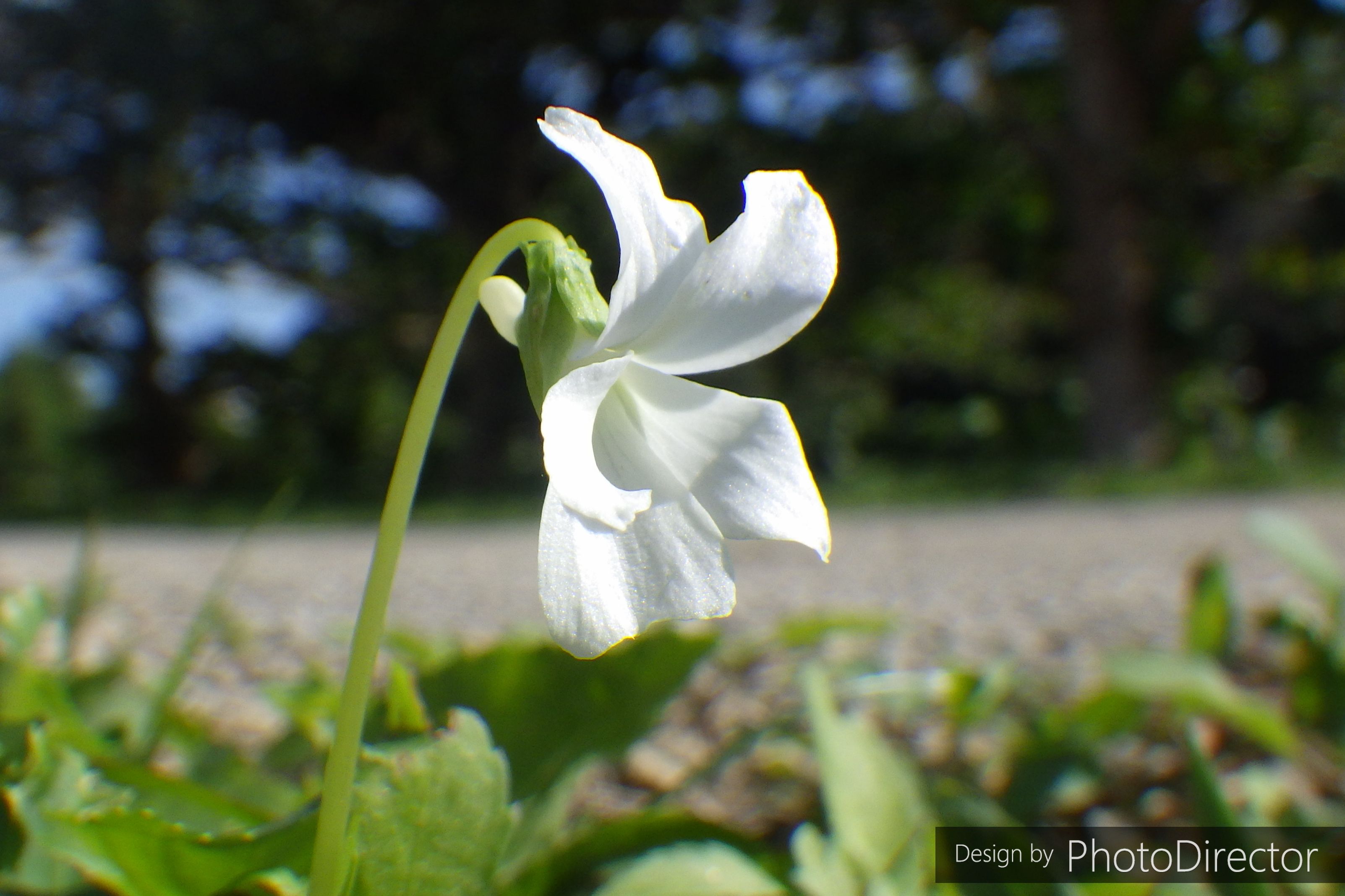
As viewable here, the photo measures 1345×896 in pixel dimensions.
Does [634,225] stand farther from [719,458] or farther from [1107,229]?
[1107,229]

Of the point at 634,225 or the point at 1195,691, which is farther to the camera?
the point at 1195,691

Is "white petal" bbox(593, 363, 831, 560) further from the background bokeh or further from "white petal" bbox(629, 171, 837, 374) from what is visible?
the background bokeh

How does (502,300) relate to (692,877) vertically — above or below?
above

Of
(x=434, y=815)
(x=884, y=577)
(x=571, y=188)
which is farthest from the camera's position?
(x=571, y=188)

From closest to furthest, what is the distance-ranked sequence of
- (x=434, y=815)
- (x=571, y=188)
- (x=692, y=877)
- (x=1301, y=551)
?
(x=434, y=815) → (x=692, y=877) → (x=1301, y=551) → (x=571, y=188)

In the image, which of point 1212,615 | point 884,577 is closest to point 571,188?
point 884,577

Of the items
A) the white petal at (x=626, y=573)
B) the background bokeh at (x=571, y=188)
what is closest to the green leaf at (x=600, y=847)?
the white petal at (x=626, y=573)

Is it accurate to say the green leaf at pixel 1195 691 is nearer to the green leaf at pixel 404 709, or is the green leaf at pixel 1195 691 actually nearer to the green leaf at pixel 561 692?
the green leaf at pixel 561 692
